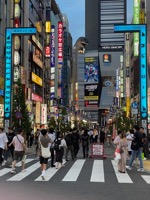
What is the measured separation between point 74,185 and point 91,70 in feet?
519

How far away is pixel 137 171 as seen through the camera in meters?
15.4

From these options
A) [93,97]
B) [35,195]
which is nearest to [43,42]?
[35,195]

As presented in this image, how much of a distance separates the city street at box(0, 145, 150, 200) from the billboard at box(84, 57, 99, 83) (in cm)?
14746

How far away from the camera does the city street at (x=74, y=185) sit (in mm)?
9312

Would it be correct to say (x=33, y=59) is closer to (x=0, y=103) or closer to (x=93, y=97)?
(x=0, y=103)

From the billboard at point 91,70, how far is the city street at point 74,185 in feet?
484

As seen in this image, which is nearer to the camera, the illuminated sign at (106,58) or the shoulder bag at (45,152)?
the shoulder bag at (45,152)

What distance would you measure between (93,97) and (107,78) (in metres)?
→ 12.0

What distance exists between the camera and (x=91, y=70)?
16825 cm

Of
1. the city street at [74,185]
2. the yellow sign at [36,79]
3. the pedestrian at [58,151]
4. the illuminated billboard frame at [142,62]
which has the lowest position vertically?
the city street at [74,185]

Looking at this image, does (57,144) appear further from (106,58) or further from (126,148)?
(106,58)

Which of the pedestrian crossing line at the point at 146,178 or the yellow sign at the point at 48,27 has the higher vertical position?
the yellow sign at the point at 48,27

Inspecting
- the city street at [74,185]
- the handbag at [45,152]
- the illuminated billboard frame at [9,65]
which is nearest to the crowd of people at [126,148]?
the city street at [74,185]

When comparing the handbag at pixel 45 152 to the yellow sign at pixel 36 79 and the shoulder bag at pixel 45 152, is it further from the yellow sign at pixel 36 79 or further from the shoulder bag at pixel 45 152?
the yellow sign at pixel 36 79
